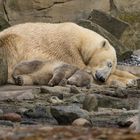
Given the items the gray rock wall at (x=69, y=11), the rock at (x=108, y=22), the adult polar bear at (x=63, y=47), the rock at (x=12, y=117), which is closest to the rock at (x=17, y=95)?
the rock at (x=12, y=117)

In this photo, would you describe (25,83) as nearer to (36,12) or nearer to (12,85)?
(12,85)

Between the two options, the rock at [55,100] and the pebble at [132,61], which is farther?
the pebble at [132,61]

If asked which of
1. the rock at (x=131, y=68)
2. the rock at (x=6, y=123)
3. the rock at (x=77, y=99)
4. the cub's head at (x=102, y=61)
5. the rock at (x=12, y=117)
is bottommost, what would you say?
the rock at (x=131, y=68)

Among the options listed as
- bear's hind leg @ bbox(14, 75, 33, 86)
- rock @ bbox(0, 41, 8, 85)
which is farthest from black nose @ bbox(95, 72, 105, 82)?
rock @ bbox(0, 41, 8, 85)

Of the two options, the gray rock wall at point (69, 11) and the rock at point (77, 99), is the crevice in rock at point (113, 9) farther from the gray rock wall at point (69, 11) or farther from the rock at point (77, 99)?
the rock at point (77, 99)

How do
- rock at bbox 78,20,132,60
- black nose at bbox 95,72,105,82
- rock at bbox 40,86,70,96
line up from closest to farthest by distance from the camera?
rock at bbox 40,86,70,96, black nose at bbox 95,72,105,82, rock at bbox 78,20,132,60

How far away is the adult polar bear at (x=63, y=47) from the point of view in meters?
11.1

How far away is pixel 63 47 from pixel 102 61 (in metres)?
0.78

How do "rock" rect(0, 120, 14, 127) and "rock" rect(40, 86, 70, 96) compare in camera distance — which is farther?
"rock" rect(40, 86, 70, 96)

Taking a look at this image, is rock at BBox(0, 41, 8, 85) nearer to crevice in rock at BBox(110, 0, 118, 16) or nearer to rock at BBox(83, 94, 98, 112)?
rock at BBox(83, 94, 98, 112)

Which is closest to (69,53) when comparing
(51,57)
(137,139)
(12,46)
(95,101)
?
(51,57)

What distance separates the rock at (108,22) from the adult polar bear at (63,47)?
119 inches

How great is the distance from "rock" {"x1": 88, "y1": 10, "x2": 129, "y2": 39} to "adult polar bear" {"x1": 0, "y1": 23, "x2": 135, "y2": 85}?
119 inches

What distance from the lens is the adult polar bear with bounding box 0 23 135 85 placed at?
11125 millimetres
